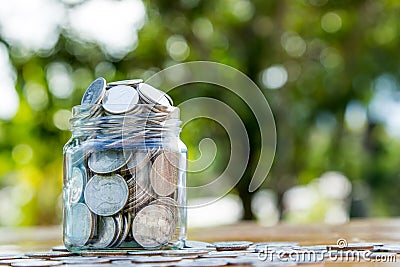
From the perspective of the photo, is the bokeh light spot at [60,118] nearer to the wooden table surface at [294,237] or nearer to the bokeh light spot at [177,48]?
the bokeh light spot at [177,48]

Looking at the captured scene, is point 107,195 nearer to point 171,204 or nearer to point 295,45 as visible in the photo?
point 171,204

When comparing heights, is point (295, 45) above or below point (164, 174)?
above

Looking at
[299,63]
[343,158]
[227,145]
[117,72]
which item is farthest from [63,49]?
[343,158]

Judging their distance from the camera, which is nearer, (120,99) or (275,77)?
(120,99)

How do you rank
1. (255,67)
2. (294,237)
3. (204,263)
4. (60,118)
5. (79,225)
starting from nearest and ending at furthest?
(204,263), (79,225), (294,237), (255,67), (60,118)

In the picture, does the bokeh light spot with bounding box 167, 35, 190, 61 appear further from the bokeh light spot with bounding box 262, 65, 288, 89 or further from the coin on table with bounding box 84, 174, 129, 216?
the coin on table with bounding box 84, 174, 129, 216

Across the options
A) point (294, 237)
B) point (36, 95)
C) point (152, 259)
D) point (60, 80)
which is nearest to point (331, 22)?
point (60, 80)

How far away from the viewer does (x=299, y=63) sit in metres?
2.71

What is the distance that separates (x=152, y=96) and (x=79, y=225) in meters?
0.13

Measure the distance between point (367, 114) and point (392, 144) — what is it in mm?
223

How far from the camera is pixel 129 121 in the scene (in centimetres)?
58

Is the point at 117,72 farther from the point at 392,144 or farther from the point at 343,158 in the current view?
the point at 392,144

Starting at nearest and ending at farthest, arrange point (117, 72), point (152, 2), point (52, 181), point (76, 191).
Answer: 1. point (76, 191)
2. point (152, 2)
3. point (117, 72)
4. point (52, 181)

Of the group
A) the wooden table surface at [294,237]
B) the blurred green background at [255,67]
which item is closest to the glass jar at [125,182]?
the wooden table surface at [294,237]
